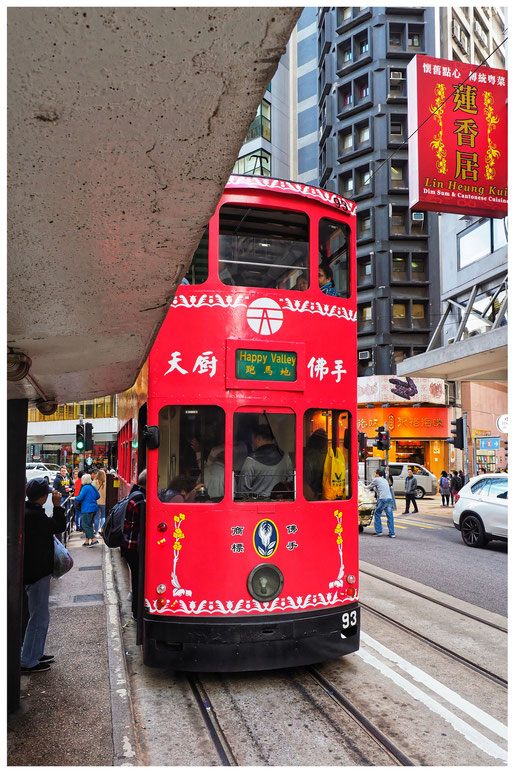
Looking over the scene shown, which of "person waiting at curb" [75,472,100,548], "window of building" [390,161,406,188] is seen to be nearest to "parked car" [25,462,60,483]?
"person waiting at curb" [75,472,100,548]

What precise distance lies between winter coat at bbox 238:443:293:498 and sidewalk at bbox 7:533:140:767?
6.50 ft

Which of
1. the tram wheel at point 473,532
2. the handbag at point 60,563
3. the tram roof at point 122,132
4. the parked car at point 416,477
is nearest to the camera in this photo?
the tram roof at point 122,132

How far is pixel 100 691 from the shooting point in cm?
509

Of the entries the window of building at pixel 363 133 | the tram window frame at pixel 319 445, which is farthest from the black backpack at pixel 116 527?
the window of building at pixel 363 133

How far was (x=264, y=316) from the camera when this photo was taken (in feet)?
18.5

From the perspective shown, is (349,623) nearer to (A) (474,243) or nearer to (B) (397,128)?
(A) (474,243)

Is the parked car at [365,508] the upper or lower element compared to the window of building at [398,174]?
lower

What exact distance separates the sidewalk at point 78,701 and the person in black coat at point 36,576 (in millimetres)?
186

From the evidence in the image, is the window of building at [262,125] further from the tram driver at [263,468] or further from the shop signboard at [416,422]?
the tram driver at [263,468]

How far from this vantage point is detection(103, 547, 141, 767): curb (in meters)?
4.03

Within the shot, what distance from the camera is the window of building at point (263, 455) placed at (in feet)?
18.1

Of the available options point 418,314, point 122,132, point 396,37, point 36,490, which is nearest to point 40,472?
point 418,314

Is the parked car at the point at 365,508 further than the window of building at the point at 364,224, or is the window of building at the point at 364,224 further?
the window of building at the point at 364,224

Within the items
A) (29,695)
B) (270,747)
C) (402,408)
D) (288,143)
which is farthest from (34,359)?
(288,143)
